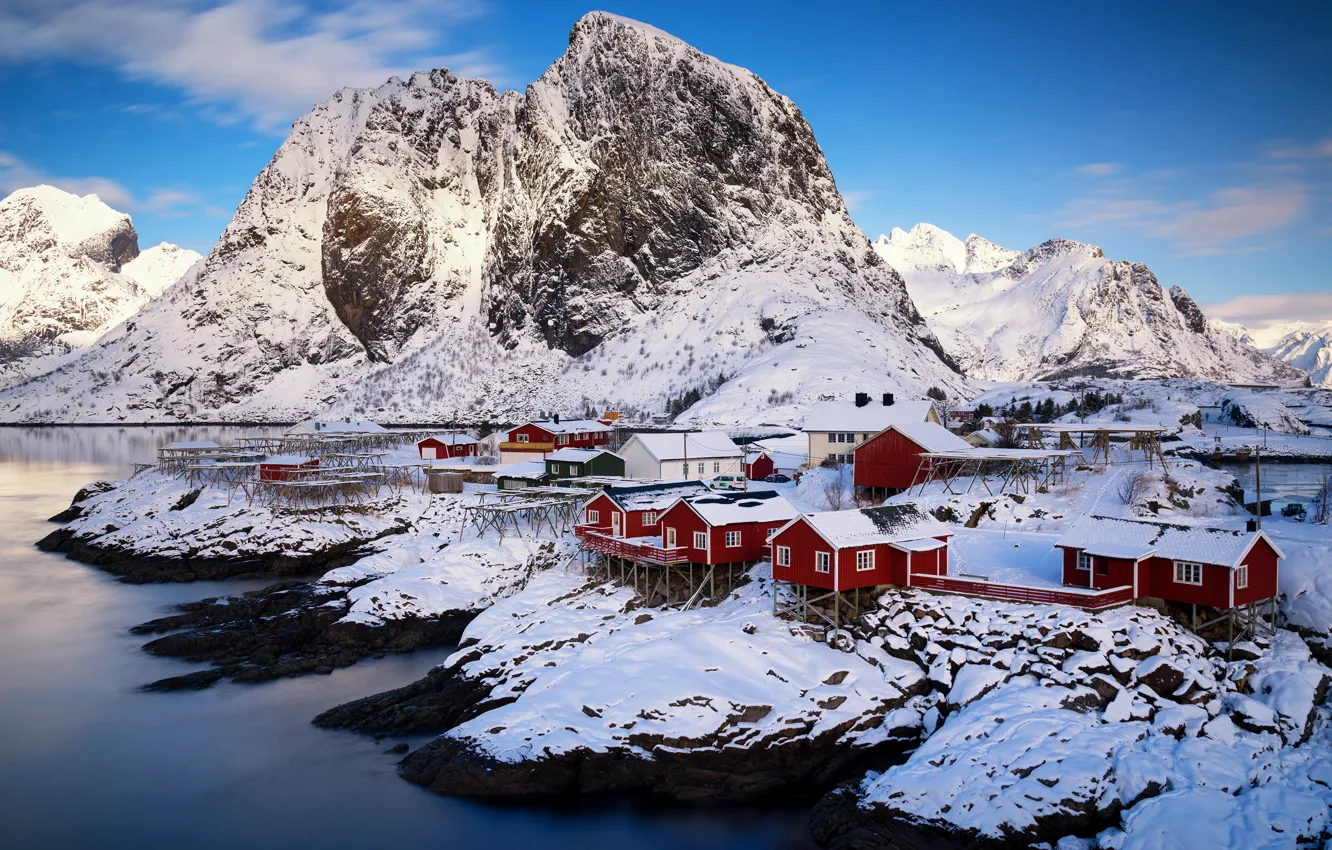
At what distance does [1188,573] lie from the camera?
89.2ft

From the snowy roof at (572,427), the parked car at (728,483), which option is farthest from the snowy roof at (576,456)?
the snowy roof at (572,427)

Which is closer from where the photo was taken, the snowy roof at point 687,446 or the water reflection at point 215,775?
the water reflection at point 215,775

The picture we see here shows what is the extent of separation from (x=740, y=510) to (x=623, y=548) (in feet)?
17.5

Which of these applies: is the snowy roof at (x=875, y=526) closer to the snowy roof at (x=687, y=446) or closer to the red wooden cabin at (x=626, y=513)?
the red wooden cabin at (x=626, y=513)

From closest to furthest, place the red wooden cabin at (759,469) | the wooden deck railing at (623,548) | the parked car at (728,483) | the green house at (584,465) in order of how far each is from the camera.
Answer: the wooden deck railing at (623,548) < the parked car at (728,483) < the green house at (584,465) < the red wooden cabin at (759,469)

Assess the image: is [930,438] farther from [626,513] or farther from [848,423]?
[626,513]

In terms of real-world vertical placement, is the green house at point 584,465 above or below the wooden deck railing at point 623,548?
above

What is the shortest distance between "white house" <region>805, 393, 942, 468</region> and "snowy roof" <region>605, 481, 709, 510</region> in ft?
25.5

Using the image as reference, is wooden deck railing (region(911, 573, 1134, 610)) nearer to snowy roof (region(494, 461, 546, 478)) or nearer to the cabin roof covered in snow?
the cabin roof covered in snow

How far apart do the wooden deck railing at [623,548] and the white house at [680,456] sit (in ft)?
43.1

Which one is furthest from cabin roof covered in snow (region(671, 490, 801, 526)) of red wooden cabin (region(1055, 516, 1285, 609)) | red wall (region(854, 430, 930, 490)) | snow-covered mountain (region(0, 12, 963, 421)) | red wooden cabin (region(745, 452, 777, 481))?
snow-covered mountain (region(0, 12, 963, 421))

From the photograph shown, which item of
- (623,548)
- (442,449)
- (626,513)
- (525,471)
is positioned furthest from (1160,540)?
(442,449)

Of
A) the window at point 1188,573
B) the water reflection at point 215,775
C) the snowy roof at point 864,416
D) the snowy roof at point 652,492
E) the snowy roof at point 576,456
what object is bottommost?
the water reflection at point 215,775

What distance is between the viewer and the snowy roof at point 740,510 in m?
35.1
